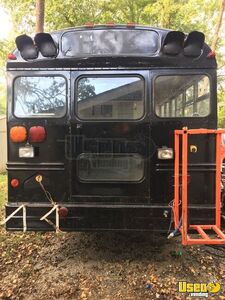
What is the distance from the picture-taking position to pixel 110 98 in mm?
4117

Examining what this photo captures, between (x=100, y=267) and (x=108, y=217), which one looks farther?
(x=100, y=267)

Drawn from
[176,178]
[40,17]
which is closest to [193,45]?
[176,178]

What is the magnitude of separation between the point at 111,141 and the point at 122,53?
1066 mm

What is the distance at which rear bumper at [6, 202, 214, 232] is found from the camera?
13.3ft

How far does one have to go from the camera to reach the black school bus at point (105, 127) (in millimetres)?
4027

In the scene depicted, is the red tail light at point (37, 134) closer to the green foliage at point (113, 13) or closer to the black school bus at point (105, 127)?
the black school bus at point (105, 127)

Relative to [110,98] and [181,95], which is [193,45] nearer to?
[181,95]

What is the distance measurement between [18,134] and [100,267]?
2.02m

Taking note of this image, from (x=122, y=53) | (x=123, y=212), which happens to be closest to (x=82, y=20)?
(x=122, y=53)

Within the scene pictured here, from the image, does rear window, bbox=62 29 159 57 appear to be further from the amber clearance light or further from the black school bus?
the amber clearance light

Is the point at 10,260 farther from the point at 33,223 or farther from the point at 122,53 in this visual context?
the point at 122,53

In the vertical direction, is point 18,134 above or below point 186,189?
above

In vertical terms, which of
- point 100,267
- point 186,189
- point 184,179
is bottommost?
point 100,267

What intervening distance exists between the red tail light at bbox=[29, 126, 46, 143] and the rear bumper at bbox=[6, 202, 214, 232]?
31.1 inches
